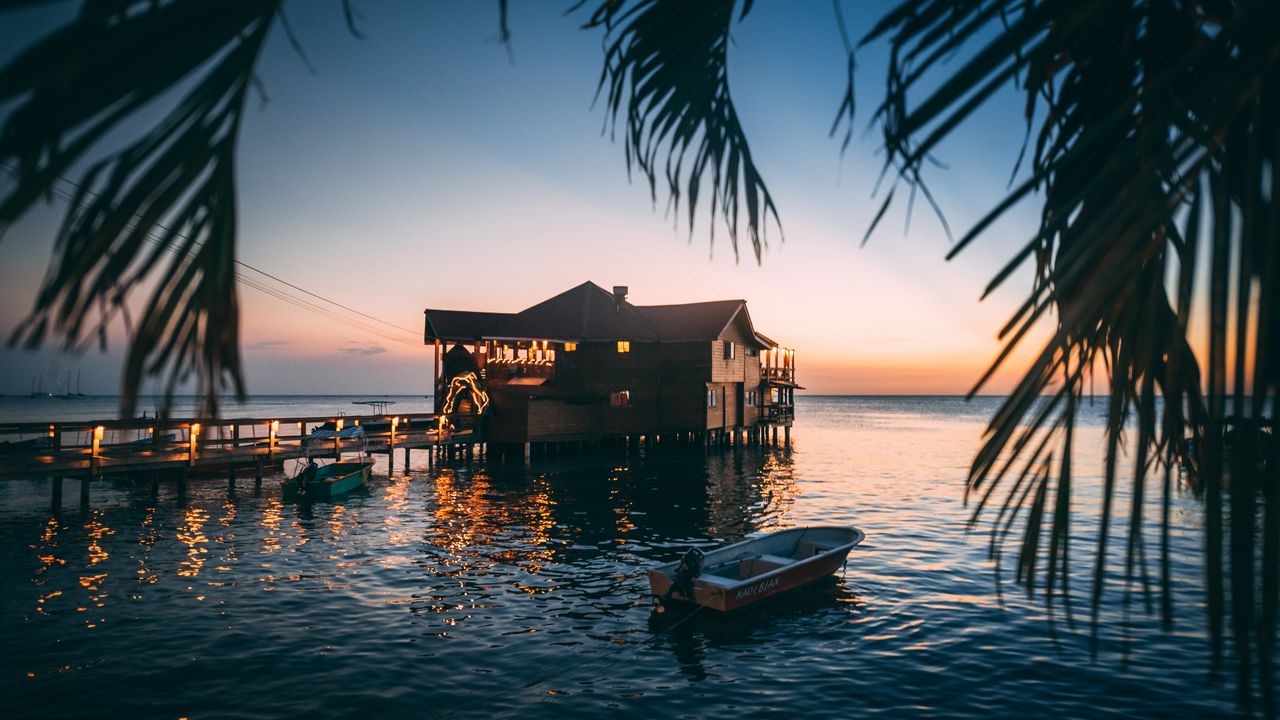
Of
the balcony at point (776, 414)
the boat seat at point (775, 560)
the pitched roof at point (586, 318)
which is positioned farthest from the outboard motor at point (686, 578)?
the balcony at point (776, 414)

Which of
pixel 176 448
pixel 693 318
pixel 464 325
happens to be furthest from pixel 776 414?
pixel 176 448

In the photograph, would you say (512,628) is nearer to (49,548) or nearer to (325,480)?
(49,548)

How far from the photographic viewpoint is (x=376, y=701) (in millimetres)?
10164

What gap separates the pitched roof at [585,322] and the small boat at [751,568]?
84.3ft

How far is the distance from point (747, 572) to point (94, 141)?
1567cm

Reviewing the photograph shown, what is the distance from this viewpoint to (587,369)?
41.9 metres

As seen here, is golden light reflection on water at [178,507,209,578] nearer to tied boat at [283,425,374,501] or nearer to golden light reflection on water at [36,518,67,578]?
golden light reflection on water at [36,518,67,578]

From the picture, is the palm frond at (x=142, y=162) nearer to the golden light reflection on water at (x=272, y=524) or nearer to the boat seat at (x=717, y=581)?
the boat seat at (x=717, y=581)

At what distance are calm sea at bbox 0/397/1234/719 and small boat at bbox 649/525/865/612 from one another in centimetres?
48

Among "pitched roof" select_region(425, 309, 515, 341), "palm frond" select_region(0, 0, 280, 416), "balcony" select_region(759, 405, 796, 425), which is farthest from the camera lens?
"balcony" select_region(759, 405, 796, 425)

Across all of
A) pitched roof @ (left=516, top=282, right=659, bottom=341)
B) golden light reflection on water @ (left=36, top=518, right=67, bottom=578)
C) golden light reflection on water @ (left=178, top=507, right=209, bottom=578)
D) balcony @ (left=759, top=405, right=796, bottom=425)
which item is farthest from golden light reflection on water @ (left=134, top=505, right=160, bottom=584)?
balcony @ (left=759, top=405, right=796, bottom=425)

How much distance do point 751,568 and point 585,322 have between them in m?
28.4

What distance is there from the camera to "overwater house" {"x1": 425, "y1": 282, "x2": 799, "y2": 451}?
39.8 metres

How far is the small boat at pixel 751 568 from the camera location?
44.3 ft
